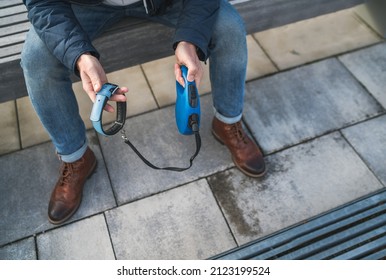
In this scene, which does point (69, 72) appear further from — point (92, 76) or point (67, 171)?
point (67, 171)

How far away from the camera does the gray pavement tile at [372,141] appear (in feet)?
6.98

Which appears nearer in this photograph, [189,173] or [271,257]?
[271,257]

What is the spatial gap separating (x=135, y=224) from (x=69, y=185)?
0.41m

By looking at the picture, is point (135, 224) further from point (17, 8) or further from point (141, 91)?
point (17, 8)

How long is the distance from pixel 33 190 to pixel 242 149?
119 centimetres

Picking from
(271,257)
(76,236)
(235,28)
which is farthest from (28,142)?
(271,257)

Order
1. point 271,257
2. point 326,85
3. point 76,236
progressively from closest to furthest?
point 271,257 < point 76,236 < point 326,85

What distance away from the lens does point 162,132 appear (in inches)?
90.5

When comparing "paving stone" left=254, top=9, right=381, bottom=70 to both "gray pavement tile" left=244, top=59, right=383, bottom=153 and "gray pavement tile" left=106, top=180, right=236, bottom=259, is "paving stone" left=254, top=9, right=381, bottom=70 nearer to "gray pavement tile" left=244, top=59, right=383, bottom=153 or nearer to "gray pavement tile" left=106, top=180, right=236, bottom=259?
"gray pavement tile" left=244, top=59, right=383, bottom=153

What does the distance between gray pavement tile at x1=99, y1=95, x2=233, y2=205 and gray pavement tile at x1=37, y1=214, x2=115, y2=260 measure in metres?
0.19

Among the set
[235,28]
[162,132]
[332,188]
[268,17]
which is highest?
[235,28]

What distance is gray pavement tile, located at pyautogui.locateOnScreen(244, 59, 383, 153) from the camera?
229 centimetres

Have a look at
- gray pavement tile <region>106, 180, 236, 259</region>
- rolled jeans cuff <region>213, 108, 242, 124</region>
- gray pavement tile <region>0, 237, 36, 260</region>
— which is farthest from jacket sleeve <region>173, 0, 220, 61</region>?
gray pavement tile <region>0, 237, 36, 260</region>

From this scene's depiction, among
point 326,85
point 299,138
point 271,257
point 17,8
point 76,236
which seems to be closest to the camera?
point 271,257
